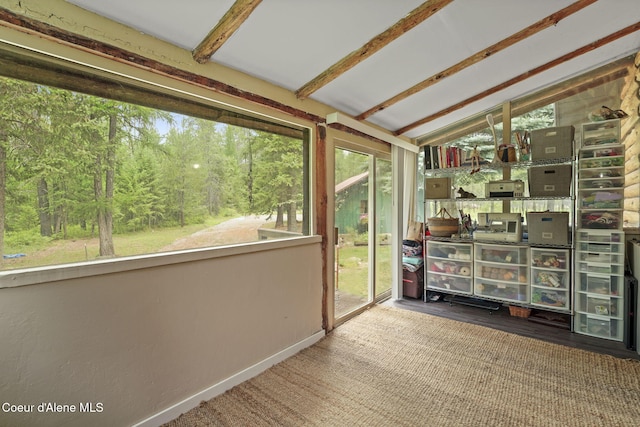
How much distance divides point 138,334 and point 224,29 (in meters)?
1.65

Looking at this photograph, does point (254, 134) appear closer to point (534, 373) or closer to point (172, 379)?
point (172, 379)

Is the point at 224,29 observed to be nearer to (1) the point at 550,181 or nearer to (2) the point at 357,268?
(2) the point at 357,268

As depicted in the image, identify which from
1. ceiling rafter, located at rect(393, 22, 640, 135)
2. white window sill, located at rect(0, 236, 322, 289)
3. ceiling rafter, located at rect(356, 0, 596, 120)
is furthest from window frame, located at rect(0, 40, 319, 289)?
ceiling rafter, located at rect(393, 22, 640, 135)

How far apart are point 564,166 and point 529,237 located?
2.50ft

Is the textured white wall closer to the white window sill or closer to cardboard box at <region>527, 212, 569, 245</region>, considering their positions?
the white window sill

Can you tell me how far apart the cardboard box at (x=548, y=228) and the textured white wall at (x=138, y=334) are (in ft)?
8.31

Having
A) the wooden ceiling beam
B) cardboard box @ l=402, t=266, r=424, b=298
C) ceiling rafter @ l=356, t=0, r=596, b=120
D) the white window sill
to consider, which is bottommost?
cardboard box @ l=402, t=266, r=424, b=298

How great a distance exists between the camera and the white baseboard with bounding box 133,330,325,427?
5.32ft

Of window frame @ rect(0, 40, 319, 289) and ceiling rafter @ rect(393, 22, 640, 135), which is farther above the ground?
ceiling rafter @ rect(393, 22, 640, 135)

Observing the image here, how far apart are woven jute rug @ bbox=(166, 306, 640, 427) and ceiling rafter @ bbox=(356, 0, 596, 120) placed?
224cm

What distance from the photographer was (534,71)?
2.86m

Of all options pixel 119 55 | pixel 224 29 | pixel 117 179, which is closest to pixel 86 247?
pixel 117 179

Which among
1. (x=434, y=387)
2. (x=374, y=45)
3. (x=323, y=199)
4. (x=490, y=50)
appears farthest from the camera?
(x=323, y=199)

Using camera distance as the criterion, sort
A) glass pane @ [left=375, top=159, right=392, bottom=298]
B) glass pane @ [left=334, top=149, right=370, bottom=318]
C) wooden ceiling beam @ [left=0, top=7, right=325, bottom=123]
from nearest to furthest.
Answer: wooden ceiling beam @ [left=0, top=7, right=325, bottom=123]
glass pane @ [left=334, top=149, right=370, bottom=318]
glass pane @ [left=375, top=159, right=392, bottom=298]
